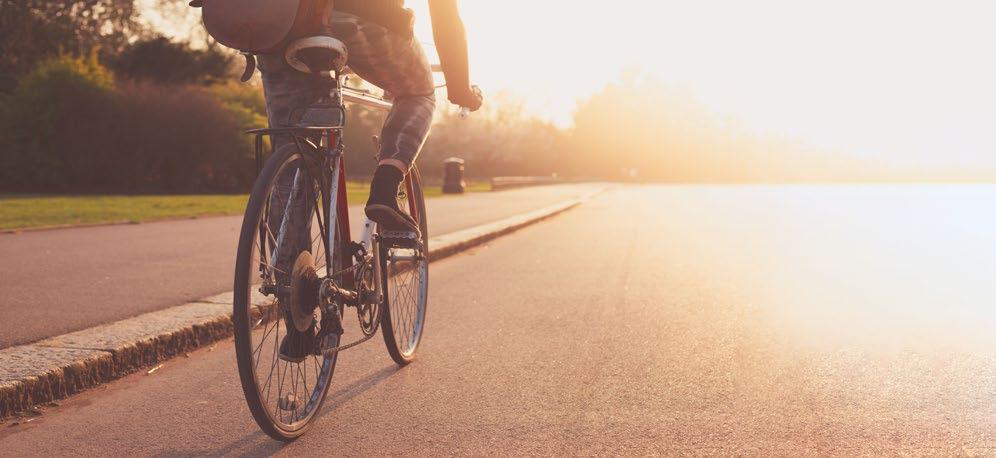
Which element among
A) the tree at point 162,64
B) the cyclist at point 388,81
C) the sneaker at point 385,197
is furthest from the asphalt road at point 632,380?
the tree at point 162,64

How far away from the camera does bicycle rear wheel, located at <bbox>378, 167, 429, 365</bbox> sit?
4.33 metres

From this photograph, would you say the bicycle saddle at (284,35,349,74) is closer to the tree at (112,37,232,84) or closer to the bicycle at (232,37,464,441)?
the bicycle at (232,37,464,441)

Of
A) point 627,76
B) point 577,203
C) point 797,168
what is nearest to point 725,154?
point 797,168

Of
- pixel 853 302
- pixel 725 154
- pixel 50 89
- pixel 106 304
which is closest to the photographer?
pixel 106 304

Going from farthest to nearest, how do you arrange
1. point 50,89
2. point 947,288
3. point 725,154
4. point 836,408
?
point 725,154 < point 50,89 < point 947,288 < point 836,408

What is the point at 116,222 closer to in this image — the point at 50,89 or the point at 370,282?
the point at 370,282

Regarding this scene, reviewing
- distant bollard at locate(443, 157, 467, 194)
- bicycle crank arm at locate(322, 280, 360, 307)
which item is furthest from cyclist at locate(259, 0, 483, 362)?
distant bollard at locate(443, 157, 467, 194)

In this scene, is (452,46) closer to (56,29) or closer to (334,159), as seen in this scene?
(334,159)

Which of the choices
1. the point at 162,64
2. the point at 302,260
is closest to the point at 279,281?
the point at 302,260

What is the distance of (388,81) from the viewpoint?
383cm

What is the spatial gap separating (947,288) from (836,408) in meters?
4.45

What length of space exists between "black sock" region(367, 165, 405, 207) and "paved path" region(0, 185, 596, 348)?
2.01 m

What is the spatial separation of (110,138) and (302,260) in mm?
28154

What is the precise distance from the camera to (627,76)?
316ft
